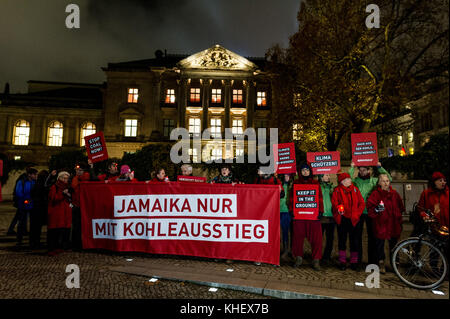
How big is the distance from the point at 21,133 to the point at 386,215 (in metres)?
46.7

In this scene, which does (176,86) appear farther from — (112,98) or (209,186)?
(209,186)

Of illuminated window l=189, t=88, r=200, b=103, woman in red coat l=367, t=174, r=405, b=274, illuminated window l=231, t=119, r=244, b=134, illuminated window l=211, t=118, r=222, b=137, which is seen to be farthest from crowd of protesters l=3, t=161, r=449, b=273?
illuminated window l=189, t=88, r=200, b=103

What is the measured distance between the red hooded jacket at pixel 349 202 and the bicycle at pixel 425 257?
0.99 m

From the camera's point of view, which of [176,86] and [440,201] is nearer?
[440,201]

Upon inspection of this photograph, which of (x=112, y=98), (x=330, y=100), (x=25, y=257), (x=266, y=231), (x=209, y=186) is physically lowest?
(x=25, y=257)

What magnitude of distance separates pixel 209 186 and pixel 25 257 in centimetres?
472

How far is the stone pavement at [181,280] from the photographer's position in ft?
14.7

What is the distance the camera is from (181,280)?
5.03 m

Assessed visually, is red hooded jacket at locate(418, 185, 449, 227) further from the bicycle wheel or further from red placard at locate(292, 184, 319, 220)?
red placard at locate(292, 184, 319, 220)

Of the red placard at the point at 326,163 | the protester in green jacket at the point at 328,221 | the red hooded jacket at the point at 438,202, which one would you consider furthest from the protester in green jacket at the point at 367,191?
the red placard at the point at 326,163

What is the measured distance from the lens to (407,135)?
45.2 m

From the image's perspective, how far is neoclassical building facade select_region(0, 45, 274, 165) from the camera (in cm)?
3694
